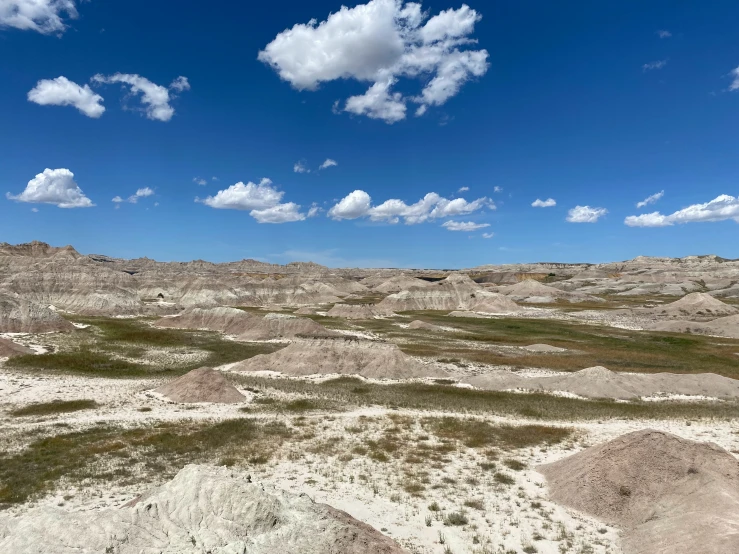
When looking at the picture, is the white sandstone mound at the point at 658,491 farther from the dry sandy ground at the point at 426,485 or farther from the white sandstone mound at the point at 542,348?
the white sandstone mound at the point at 542,348

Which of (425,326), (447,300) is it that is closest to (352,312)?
(425,326)

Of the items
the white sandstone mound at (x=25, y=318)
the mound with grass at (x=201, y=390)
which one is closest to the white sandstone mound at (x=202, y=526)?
Answer: the mound with grass at (x=201, y=390)

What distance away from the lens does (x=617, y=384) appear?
38.6 meters

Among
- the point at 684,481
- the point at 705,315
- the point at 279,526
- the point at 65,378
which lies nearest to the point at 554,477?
the point at 684,481

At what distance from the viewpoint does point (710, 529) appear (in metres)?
12.6

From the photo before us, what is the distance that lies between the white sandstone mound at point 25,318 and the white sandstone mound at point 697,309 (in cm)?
11898

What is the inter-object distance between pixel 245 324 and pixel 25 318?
102 ft

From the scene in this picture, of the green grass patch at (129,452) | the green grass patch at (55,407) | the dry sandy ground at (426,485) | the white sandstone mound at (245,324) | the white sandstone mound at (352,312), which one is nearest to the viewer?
the dry sandy ground at (426,485)

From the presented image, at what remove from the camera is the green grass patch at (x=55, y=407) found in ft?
94.0

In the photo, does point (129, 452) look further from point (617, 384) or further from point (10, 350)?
point (10, 350)

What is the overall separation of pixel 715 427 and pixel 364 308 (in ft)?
278

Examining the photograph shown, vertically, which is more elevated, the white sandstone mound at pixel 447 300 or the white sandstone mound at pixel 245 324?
Answer: the white sandstone mound at pixel 447 300

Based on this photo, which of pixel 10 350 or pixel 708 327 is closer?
pixel 10 350

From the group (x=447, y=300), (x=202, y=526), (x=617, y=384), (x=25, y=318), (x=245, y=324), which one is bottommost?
(x=617, y=384)
